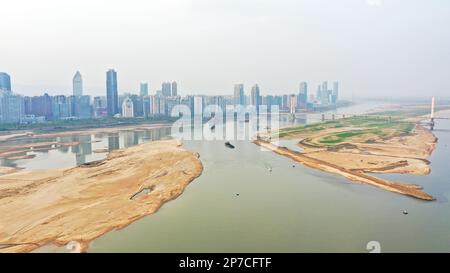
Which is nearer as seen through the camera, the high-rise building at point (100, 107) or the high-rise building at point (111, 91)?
the high-rise building at point (111, 91)

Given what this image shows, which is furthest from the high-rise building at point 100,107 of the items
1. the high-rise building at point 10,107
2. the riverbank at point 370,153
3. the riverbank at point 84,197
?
the riverbank at point 84,197

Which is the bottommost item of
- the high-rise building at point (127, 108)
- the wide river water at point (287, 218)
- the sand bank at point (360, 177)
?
the wide river water at point (287, 218)

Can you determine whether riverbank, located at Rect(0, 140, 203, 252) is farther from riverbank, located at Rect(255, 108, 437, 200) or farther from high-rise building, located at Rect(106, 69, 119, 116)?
high-rise building, located at Rect(106, 69, 119, 116)

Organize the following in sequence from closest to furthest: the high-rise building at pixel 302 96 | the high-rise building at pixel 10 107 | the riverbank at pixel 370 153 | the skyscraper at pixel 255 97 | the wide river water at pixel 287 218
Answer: the wide river water at pixel 287 218 < the riverbank at pixel 370 153 < the high-rise building at pixel 10 107 < the skyscraper at pixel 255 97 < the high-rise building at pixel 302 96

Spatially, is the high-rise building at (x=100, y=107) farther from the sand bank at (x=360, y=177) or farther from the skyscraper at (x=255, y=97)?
the sand bank at (x=360, y=177)

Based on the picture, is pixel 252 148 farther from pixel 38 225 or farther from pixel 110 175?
pixel 38 225
